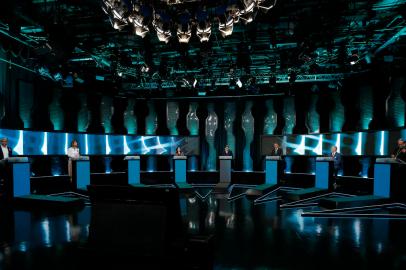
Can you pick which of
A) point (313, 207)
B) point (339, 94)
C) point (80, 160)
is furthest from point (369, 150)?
point (80, 160)

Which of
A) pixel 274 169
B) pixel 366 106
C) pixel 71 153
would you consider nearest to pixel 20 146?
pixel 71 153

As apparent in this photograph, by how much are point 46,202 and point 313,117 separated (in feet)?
31.6

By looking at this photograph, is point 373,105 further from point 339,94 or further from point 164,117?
point 164,117

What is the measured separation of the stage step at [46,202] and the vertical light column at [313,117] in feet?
29.0

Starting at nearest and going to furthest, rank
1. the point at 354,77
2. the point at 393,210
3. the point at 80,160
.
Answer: the point at 393,210 < the point at 80,160 < the point at 354,77

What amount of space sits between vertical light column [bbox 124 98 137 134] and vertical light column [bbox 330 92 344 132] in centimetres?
808

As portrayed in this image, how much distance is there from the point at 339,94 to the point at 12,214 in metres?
10.6

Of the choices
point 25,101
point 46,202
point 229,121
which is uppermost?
point 25,101

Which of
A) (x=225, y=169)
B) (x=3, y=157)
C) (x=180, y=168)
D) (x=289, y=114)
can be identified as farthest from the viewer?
(x=289, y=114)

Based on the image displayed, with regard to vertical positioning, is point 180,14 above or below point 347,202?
above

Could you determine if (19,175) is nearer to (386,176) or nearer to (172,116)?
(172,116)

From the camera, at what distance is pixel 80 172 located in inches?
334

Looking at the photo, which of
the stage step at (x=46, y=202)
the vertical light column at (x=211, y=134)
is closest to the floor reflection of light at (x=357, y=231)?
the stage step at (x=46, y=202)

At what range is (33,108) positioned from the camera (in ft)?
30.5
